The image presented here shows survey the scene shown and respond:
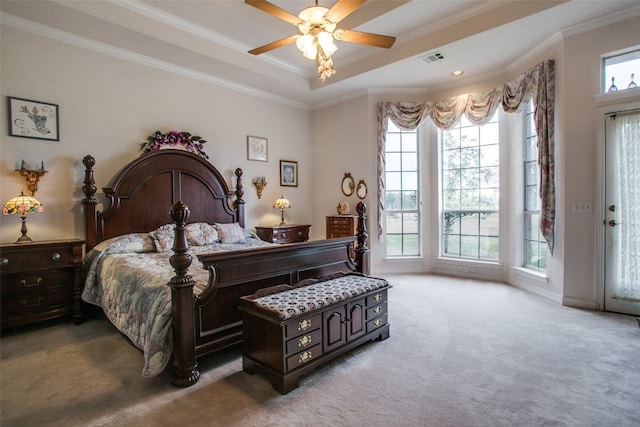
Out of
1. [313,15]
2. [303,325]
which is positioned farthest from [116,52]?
[303,325]

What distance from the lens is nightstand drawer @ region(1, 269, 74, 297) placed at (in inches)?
117

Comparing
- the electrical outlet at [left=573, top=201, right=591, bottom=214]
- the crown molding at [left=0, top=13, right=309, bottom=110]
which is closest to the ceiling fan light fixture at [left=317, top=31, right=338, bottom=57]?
the crown molding at [left=0, top=13, right=309, bottom=110]

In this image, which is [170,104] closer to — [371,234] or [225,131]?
[225,131]

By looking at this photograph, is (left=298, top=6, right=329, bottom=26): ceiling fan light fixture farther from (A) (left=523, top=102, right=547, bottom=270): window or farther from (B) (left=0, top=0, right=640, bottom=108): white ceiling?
(A) (left=523, top=102, right=547, bottom=270): window

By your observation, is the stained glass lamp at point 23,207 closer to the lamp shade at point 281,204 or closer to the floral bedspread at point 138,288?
the floral bedspread at point 138,288

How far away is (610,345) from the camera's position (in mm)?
2652

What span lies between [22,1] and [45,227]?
2.15 metres

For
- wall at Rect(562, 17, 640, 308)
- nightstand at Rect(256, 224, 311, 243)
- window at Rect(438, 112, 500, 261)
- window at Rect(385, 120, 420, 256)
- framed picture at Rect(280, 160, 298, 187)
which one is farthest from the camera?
framed picture at Rect(280, 160, 298, 187)

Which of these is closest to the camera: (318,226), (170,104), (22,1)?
(22,1)

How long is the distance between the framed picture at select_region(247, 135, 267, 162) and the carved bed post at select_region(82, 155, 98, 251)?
2241 millimetres

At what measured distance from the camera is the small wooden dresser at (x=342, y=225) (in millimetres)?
5204

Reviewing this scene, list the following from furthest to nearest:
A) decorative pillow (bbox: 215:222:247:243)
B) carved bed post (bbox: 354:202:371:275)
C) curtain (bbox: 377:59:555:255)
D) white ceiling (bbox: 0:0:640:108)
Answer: decorative pillow (bbox: 215:222:247:243), curtain (bbox: 377:59:555:255), carved bed post (bbox: 354:202:371:275), white ceiling (bbox: 0:0:640:108)

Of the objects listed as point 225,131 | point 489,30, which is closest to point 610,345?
point 489,30

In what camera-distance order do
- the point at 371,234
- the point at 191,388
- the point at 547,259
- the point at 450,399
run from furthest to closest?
1. the point at 371,234
2. the point at 547,259
3. the point at 191,388
4. the point at 450,399
